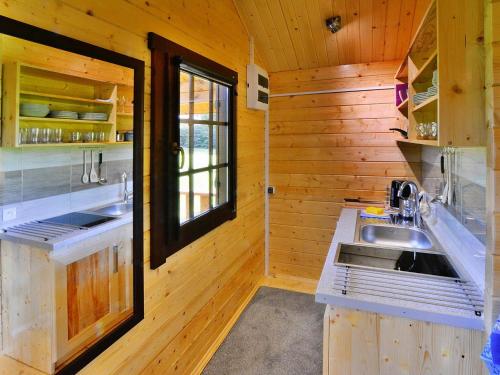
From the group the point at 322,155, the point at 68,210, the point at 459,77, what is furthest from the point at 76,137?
the point at 322,155

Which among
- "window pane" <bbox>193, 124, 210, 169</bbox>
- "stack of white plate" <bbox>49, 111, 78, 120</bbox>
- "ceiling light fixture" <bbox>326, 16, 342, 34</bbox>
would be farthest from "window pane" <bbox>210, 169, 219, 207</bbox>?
"ceiling light fixture" <bbox>326, 16, 342, 34</bbox>

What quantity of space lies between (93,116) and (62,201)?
1.16 ft

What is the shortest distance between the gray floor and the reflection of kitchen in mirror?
107 cm

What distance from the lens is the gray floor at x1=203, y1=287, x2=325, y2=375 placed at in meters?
2.13

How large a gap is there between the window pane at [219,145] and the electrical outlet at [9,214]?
1368 mm

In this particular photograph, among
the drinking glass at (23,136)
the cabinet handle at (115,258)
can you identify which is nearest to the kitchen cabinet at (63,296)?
the cabinet handle at (115,258)

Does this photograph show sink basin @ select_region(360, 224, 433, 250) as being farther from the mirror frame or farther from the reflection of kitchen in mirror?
the reflection of kitchen in mirror

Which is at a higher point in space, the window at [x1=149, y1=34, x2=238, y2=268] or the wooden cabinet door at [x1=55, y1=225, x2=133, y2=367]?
the window at [x1=149, y1=34, x2=238, y2=268]

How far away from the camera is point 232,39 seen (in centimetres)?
245

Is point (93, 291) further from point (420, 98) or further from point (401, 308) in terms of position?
point (420, 98)

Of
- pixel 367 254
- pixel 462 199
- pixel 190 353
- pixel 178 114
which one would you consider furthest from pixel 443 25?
pixel 190 353

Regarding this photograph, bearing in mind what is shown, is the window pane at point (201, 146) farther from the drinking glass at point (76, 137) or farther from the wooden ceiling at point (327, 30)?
the wooden ceiling at point (327, 30)

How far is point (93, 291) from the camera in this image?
1.31 metres

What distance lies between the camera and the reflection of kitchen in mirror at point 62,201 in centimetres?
101
